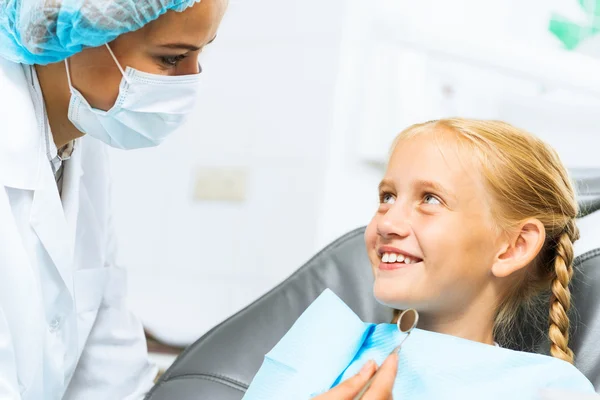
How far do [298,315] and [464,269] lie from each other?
0.37 metres

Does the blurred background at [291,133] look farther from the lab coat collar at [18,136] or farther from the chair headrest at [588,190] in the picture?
the lab coat collar at [18,136]

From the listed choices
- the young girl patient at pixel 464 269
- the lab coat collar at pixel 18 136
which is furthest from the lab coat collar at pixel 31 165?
the young girl patient at pixel 464 269

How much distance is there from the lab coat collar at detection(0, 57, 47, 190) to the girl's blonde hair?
25.5 inches

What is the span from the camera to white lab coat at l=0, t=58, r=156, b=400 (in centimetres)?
113

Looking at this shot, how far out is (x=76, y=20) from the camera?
1.12 metres

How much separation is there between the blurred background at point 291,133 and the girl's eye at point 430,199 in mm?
857

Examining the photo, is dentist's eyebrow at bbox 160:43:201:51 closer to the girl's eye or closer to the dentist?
the dentist

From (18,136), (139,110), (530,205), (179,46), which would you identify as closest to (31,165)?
(18,136)

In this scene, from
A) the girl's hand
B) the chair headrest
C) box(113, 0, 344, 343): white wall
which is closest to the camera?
the girl's hand

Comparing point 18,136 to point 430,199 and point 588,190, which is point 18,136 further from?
point 588,190

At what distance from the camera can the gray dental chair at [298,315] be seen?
1.18 meters

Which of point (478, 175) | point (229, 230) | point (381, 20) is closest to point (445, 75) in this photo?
point (381, 20)

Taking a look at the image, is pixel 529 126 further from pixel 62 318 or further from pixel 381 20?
pixel 62 318

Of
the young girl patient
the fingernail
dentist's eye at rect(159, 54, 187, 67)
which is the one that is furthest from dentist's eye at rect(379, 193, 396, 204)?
dentist's eye at rect(159, 54, 187, 67)
